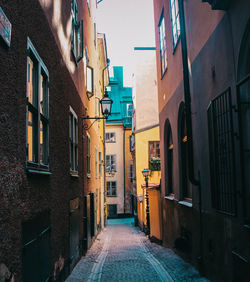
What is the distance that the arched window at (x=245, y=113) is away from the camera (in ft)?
15.5

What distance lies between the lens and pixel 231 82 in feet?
18.0

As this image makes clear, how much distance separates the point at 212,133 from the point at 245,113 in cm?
150

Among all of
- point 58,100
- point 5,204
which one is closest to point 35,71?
point 58,100

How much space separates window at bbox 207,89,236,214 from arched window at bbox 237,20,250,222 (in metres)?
0.19

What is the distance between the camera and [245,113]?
5.10m

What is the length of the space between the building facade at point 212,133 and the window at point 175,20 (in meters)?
0.03

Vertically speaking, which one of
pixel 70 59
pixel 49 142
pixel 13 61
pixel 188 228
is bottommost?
pixel 188 228

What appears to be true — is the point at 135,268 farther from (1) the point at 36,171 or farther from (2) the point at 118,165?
(2) the point at 118,165

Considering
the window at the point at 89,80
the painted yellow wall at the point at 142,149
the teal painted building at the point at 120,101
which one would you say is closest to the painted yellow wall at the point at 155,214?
the window at the point at 89,80

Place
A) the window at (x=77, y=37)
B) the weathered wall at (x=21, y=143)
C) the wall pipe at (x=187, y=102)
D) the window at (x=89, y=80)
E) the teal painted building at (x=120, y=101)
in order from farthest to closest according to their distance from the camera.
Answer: the teal painted building at (x=120, y=101), the window at (x=89, y=80), the window at (x=77, y=37), the wall pipe at (x=187, y=102), the weathered wall at (x=21, y=143)

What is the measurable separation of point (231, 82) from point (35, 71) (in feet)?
9.71

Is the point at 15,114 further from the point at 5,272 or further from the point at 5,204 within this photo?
the point at 5,272

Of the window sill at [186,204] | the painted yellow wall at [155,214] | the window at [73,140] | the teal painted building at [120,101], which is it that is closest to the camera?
the window sill at [186,204]

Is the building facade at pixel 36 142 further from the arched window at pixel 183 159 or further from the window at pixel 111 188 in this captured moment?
the window at pixel 111 188
